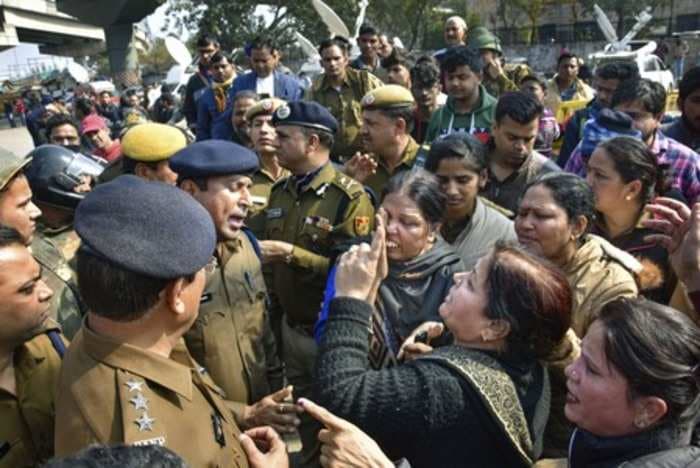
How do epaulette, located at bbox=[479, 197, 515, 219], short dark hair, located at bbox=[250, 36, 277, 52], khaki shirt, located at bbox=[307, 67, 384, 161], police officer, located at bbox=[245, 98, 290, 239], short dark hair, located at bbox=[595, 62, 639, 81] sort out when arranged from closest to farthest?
epaulette, located at bbox=[479, 197, 515, 219]
police officer, located at bbox=[245, 98, 290, 239]
short dark hair, located at bbox=[595, 62, 639, 81]
khaki shirt, located at bbox=[307, 67, 384, 161]
short dark hair, located at bbox=[250, 36, 277, 52]

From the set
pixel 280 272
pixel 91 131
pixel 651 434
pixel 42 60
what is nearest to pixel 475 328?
pixel 651 434

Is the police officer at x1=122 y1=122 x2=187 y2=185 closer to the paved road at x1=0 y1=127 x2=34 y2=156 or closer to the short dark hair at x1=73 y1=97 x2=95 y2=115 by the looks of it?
the short dark hair at x1=73 y1=97 x2=95 y2=115

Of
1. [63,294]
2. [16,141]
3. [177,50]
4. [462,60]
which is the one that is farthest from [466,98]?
[16,141]

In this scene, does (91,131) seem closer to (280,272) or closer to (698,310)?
(280,272)

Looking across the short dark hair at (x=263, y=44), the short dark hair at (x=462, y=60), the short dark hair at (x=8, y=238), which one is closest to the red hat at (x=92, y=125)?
the short dark hair at (x=263, y=44)

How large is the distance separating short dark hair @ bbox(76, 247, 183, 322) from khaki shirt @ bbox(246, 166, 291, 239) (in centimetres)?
194

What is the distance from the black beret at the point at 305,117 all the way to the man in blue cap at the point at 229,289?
839 millimetres

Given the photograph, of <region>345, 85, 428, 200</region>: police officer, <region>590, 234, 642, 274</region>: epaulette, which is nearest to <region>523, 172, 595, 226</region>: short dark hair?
<region>590, 234, 642, 274</region>: epaulette

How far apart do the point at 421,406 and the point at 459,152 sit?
173 centimetres

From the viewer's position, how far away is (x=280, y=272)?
3.37m

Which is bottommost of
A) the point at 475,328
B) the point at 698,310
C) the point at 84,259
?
the point at 698,310

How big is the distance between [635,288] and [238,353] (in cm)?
157

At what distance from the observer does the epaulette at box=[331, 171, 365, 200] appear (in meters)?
3.33

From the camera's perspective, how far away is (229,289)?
2508mm
